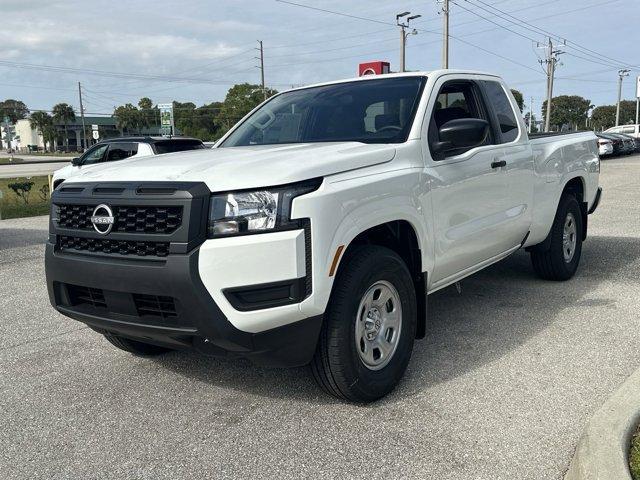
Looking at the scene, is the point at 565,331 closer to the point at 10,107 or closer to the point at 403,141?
the point at 403,141

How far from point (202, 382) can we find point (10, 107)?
14605 centimetres

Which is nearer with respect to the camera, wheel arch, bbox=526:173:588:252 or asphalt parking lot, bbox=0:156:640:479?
asphalt parking lot, bbox=0:156:640:479

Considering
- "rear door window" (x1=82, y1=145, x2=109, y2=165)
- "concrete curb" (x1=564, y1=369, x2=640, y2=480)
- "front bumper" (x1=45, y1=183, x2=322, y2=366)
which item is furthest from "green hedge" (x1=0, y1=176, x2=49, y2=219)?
"concrete curb" (x1=564, y1=369, x2=640, y2=480)

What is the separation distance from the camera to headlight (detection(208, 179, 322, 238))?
2.96 meters

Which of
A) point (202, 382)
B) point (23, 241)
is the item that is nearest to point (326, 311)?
point (202, 382)

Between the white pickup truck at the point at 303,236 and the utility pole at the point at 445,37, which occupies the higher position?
the utility pole at the point at 445,37

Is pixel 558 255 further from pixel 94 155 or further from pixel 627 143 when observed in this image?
pixel 627 143

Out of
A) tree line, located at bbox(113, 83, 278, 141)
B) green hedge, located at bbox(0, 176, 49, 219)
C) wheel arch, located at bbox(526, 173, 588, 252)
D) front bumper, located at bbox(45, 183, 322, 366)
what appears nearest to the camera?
front bumper, located at bbox(45, 183, 322, 366)

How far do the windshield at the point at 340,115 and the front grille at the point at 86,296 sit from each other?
1.78 meters

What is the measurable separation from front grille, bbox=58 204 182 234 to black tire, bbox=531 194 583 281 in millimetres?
4113

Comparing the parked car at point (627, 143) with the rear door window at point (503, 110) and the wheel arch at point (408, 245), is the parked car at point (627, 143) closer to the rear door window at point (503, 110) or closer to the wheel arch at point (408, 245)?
the rear door window at point (503, 110)

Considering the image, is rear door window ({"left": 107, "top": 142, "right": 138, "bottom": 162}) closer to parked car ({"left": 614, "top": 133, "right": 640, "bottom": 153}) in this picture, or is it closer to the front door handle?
the front door handle

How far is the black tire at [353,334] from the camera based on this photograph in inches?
127

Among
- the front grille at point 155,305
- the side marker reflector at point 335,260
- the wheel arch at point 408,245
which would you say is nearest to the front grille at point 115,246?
the front grille at point 155,305
